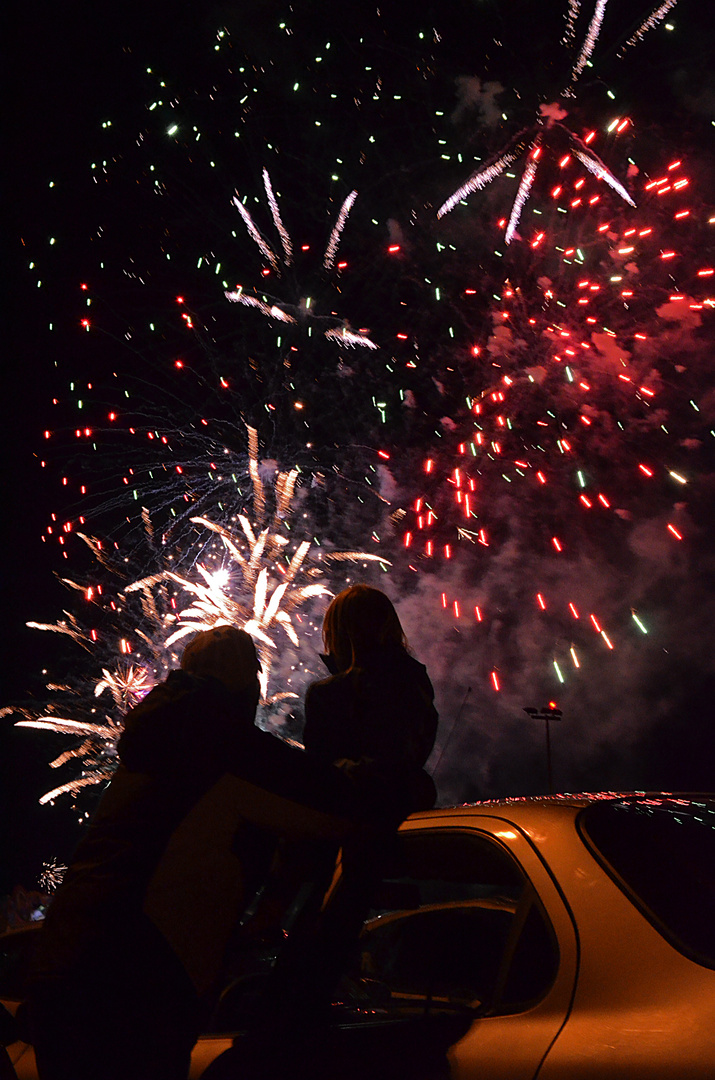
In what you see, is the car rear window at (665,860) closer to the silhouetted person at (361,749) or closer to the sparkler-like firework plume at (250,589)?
the silhouetted person at (361,749)

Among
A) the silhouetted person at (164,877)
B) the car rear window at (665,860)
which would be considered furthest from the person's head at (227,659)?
the car rear window at (665,860)

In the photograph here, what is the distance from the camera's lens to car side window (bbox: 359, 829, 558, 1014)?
5.44ft

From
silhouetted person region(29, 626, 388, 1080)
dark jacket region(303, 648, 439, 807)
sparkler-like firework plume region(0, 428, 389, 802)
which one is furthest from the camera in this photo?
sparkler-like firework plume region(0, 428, 389, 802)

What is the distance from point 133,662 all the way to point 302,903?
47.7 feet

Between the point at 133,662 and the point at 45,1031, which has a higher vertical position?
Result: the point at 45,1031

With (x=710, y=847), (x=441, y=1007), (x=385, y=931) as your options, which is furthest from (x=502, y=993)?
(x=385, y=931)

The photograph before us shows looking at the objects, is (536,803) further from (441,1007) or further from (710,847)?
(441,1007)

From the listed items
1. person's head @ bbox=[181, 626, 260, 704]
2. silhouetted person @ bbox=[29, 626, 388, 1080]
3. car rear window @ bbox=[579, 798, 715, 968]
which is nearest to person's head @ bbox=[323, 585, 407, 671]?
person's head @ bbox=[181, 626, 260, 704]

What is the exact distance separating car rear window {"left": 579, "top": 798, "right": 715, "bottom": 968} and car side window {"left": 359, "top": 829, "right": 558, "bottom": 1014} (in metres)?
0.21

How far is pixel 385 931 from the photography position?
10.2 ft

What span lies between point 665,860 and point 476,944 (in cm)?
120

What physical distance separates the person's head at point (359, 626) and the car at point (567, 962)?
0.57 meters

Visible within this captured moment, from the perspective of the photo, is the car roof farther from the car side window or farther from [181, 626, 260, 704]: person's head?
[181, 626, 260, 704]: person's head

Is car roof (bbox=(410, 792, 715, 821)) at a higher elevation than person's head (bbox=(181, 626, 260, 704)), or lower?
lower
